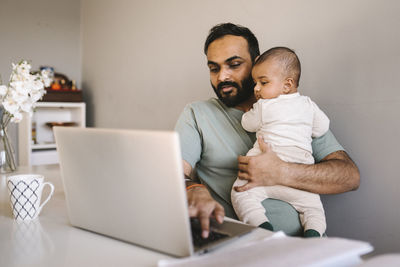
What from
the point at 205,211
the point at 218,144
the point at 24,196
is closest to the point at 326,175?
the point at 218,144

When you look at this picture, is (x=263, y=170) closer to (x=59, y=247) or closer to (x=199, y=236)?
(x=199, y=236)

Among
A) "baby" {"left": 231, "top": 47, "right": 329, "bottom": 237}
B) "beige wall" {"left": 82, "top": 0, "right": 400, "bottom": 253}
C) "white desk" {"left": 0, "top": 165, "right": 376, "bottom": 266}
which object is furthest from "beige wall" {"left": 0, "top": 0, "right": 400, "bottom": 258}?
"white desk" {"left": 0, "top": 165, "right": 376, "bottom": 266}

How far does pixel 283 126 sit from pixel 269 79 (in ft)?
0.61

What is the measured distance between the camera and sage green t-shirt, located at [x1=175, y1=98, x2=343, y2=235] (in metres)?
1.35

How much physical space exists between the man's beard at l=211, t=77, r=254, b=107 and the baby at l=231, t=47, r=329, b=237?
0.65 ft

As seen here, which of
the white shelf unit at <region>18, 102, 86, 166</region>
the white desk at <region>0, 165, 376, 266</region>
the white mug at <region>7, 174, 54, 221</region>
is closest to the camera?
the white desk at <region>0, 165, 376, 266</region>

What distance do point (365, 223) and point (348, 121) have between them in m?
0.43

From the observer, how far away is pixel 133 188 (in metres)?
0.62

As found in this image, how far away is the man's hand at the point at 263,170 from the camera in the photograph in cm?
113

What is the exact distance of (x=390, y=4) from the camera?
1285 millimetres

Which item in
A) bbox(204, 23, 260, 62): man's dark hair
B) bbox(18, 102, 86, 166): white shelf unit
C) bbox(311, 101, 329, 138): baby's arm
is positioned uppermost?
bbox(204, 23, 260, 62): man's dark hair

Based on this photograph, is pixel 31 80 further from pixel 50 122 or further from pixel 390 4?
pixel 50 122

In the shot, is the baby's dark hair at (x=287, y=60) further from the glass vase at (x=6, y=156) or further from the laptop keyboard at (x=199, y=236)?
the glass vase at (x=6, y=156)

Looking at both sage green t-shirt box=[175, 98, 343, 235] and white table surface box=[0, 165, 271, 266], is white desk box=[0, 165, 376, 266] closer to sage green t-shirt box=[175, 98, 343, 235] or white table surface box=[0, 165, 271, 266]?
white table surface box=[0, 165, 271, 266]
